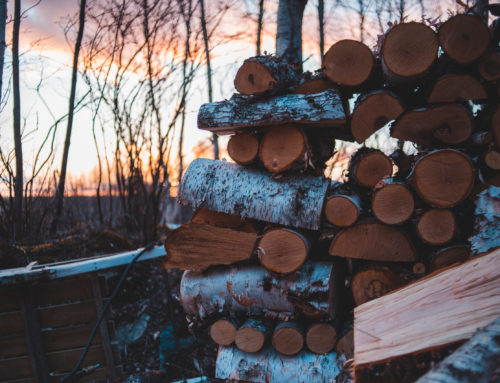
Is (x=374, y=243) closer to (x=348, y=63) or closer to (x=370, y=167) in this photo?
(x=370, y=167)

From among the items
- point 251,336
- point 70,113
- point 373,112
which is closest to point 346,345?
point 251,336

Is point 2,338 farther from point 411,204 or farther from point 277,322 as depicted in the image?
point 411,204

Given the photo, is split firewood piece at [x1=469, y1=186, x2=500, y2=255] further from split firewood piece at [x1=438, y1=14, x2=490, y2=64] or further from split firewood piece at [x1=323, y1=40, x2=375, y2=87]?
split firewood piece at [x1=323, y1=40, x2=375, y2=87]

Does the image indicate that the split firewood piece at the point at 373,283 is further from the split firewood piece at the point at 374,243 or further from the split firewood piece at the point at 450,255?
the split firewood piece at the point at 450,255

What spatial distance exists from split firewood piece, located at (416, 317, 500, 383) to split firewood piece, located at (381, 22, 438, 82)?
5.46 feet

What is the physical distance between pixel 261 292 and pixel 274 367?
0.52m

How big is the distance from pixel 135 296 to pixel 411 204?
10.9 ft

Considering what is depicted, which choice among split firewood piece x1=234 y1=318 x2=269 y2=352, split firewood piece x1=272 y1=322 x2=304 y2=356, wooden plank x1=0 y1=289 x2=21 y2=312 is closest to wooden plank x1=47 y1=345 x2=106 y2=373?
wooden plank x1=0 y1=289 x2=21 y2=312

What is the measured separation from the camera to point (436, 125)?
6.28ft

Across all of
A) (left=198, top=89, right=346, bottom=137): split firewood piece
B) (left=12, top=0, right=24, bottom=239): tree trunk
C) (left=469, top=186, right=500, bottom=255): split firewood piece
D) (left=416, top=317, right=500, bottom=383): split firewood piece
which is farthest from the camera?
(left=12, top=0, right=24, bottom=239): tree trunk

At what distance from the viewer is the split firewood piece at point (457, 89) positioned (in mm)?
1820

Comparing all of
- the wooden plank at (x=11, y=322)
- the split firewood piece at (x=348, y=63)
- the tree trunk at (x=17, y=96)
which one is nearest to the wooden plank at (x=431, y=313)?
the split firewood piece at (x=348, y=63)

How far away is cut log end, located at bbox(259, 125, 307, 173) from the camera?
205 centimetres

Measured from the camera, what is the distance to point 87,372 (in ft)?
8.50
